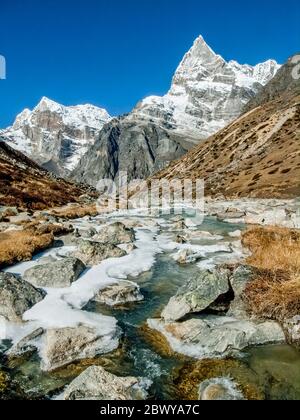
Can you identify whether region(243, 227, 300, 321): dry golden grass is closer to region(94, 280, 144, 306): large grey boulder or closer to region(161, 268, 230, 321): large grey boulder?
region(161, 268, 230, 321): large grey boulder

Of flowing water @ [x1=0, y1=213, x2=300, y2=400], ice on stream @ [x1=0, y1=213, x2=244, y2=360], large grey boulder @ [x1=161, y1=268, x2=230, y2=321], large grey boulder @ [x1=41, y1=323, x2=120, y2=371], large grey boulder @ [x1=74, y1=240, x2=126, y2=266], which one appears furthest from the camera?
large grey boulder @ [x1=74, y1=240, x2=126, y2=266]

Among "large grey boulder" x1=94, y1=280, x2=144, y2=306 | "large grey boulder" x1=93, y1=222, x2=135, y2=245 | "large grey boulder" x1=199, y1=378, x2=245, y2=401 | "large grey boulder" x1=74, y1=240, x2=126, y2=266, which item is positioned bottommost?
"large grey boulder" x1=199, y1=378, x2=245, y2=401

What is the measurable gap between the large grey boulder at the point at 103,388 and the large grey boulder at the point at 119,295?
22.8 ft

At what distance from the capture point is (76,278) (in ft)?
70.6

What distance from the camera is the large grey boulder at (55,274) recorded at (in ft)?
67.3

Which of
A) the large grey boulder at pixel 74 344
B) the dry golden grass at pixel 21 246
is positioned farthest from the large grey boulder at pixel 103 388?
the dry golden grass at pixel 21 246

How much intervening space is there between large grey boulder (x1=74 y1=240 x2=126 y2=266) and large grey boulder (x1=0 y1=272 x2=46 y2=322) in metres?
6.43

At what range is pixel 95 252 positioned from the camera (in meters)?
26.0

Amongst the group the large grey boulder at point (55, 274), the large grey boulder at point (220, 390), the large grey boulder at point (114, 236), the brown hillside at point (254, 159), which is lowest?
the large grey boulder at point (220, 390)

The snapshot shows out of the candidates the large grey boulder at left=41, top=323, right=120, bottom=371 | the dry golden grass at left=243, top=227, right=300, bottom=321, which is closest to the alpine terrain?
the dry golden grass at left=243, top=227, right=300, bottom=321

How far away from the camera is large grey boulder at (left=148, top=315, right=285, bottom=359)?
13.5 meters

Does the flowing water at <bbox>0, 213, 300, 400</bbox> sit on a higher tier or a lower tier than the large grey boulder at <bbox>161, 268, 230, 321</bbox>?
lower

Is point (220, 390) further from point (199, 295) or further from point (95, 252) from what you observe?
point (95, 252)

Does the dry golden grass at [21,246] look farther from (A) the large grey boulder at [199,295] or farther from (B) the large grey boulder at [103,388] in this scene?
(B) the large grey boulder at [103,388]
